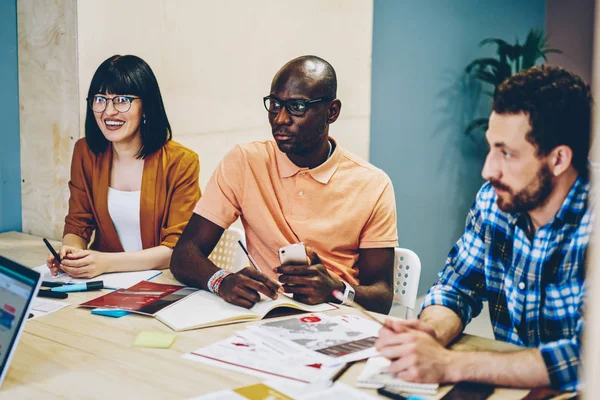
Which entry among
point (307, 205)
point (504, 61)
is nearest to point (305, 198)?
point (307, 205)

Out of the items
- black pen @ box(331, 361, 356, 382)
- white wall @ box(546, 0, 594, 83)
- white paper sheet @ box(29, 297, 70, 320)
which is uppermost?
white wall @ box(546, 0, 594, 83)

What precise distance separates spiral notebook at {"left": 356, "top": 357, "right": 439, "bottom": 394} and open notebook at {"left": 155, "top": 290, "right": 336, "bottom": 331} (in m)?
0.42

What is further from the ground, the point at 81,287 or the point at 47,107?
the point at 47,107

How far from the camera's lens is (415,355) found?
133 centimetres

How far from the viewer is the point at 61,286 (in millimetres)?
1985

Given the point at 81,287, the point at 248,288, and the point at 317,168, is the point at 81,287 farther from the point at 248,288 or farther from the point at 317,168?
the point at 317,168

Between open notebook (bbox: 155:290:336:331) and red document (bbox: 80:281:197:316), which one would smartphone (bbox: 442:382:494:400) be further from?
red document (bbox: 80:281:197:316)

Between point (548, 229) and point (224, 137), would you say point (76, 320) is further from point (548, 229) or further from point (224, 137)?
point (224, 137)

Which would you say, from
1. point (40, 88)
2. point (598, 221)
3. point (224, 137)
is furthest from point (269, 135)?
point (598, 221)

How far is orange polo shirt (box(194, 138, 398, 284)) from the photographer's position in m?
2.18

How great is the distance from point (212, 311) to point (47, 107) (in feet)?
5.62

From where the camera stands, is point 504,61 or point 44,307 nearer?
point 44,307

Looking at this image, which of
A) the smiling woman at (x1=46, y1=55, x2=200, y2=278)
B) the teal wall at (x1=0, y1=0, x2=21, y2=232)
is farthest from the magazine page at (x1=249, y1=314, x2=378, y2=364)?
the teal wall at (x1=0, y1=0, x2=21, y2=232)

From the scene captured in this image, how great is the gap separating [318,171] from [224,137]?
1288 mm
